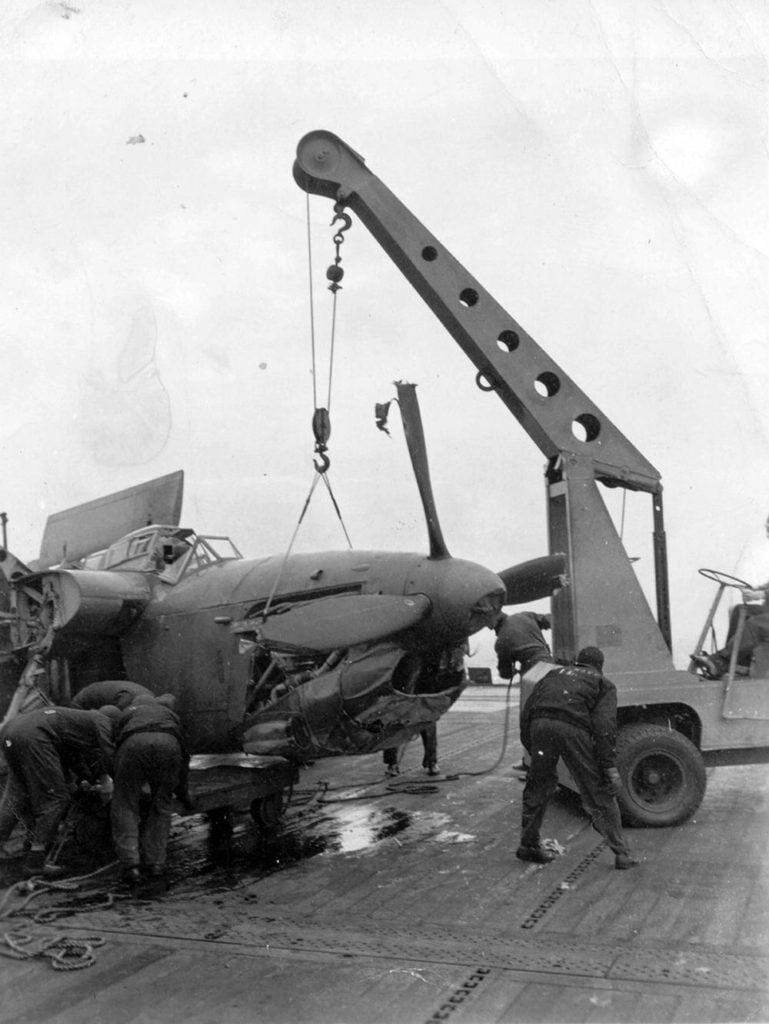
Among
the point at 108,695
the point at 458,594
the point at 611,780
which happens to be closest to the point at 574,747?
the point at 611,780

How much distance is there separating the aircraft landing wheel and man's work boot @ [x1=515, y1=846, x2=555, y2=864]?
2.22 meters

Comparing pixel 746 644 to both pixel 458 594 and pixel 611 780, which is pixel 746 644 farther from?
pixel 458 594

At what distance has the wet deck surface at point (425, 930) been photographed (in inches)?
178

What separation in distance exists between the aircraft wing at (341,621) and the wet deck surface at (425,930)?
167 centimetres

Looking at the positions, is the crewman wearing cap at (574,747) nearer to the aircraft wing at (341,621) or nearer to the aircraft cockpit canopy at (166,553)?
the aircraft wing at (341,621)

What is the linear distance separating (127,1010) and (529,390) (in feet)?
21.3

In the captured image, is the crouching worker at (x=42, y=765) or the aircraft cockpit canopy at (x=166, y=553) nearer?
the crouching worker at (x=42, y=765)

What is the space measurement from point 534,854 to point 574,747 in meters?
0.86

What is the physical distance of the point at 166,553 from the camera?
9.55 metres

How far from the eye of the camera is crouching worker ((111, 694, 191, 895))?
691cm

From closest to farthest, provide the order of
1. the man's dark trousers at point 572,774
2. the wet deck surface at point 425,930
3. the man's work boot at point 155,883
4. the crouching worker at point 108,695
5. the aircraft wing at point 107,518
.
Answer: the wet deck surface at point 425,930, the man's work boot at point 155,883, the man's dark trousers at point 572,774, the crouching worker at point 108,695, the aircraft wing at point 107,518

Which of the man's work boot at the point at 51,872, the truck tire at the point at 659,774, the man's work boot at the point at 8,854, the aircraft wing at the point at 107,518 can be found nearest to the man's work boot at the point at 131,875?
the man's work boot at the point at 51,872

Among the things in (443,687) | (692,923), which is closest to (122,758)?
(443,687)

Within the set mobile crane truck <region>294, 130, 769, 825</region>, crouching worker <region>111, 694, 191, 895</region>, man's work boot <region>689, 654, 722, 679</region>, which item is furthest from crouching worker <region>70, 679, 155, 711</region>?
man's work boot <region>689, 654, 722, 679</region>
